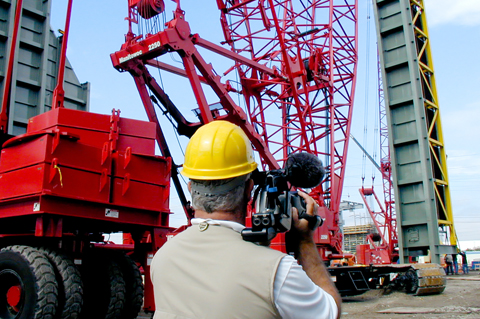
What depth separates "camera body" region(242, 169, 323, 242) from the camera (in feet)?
5.24

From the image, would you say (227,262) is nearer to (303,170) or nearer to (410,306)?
(303,170)

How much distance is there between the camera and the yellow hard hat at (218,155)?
1837 millimetres

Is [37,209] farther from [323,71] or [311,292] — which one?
[323,71]

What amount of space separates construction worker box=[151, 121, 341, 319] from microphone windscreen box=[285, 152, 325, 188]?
3.6 inches

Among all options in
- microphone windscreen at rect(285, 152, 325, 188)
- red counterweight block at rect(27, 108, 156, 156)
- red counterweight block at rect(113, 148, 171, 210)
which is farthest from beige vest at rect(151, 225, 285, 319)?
red counterweight block at rect(27, 108, 156, 156)

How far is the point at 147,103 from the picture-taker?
11305 millimetres

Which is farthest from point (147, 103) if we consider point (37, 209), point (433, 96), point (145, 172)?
point (433, 96)

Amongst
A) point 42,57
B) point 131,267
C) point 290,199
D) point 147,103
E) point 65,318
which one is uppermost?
point 42,57

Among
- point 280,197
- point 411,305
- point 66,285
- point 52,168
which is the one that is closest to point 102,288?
point 66,285

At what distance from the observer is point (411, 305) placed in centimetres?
956

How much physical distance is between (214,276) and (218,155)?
0.51 metres

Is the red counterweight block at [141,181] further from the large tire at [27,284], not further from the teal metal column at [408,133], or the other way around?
the teal metal column at [408,133]

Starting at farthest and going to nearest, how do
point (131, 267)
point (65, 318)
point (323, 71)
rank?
point (323, 71), point (131, 267), point (65, 318)

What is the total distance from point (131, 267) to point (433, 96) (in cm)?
1153
